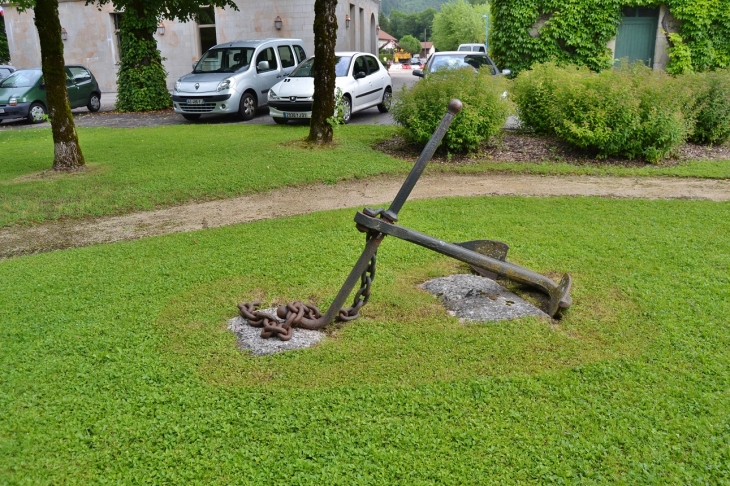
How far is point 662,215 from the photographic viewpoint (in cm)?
738

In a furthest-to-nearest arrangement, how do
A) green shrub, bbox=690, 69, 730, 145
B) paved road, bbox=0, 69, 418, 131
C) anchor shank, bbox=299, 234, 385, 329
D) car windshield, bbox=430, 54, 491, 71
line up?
paved road, bbox=0, 69, 418, 131
car windshield, bbox=430, 54, 491, 71
green shrub, bbox=690, 69, 730, 145
anchor shank, bbox=299, 234, 385, 329

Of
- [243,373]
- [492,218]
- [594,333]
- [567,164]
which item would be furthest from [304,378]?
[567,164]

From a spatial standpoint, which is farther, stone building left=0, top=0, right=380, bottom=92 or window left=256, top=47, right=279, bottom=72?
stone building left=0, top=0, right=380, bottom=92

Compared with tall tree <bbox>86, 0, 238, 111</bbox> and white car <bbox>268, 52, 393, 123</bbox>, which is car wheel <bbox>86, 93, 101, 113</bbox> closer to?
tall tree <bbox>86, 0, 238, 111</bbox>

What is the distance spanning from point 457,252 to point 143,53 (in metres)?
18.3

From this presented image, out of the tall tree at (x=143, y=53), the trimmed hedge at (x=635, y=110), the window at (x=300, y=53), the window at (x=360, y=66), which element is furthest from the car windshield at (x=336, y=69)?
the trimmed hedge at (x=635, y=110)

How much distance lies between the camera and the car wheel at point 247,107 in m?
17.1

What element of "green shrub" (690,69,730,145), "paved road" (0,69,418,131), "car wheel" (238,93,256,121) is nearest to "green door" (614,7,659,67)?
"paved road" (0,69,418,131)

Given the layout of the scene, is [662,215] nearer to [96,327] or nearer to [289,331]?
[289,331]

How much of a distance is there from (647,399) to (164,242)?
4985 millimetres

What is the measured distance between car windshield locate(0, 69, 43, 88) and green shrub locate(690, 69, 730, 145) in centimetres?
1703

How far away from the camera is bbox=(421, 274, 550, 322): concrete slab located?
464cm

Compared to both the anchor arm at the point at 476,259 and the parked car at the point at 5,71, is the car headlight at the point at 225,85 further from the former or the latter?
the anchor arm at the point at 476,259

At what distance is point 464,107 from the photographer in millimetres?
10672
